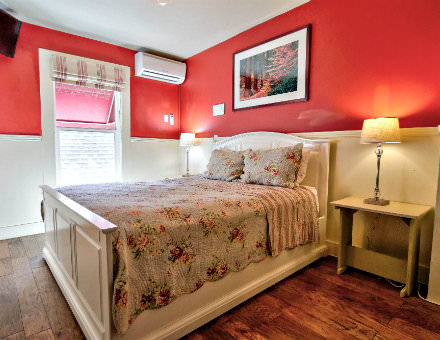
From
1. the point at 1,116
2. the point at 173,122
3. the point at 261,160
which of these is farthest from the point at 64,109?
the point at 261,160

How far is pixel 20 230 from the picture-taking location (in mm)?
3061

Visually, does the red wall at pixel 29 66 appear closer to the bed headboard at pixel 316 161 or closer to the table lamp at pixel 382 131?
the bed headboard at pixel 316 161

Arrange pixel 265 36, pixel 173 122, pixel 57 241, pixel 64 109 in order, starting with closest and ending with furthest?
pixel 57 241 < pixel 265 36 < pixel 64 109 < pixel 173 122

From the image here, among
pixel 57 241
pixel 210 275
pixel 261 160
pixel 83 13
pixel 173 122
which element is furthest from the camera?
pixel 173 122

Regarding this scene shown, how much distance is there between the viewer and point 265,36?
307 cm

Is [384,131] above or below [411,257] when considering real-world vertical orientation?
above

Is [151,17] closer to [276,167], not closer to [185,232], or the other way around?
[276,167]

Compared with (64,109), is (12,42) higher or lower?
higher

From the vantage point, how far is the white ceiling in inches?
106

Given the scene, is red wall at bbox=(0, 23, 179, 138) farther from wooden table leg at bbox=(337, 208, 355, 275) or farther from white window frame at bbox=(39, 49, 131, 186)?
wooden table leg at bbox=(337, 208, 355, 275)

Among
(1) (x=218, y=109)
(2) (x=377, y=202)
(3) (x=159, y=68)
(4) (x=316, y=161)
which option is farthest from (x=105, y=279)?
(3) (x=159, y=68)

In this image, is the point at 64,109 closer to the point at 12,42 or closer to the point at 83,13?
the point at 12,42

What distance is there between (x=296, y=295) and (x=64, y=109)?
3.47 m

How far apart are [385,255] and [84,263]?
84.4 inches
